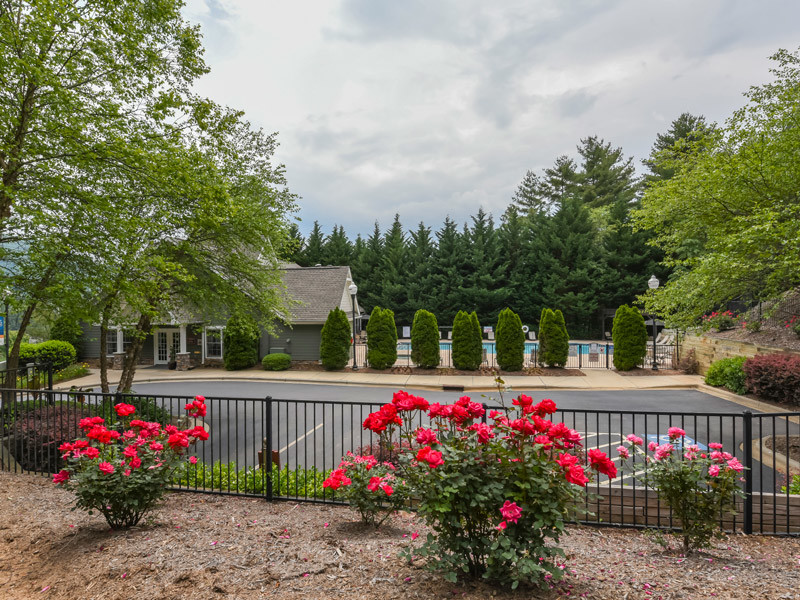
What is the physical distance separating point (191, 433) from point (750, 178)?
12.2 meters

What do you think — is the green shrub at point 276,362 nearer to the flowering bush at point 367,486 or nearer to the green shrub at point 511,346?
the green shrub at point 511,346

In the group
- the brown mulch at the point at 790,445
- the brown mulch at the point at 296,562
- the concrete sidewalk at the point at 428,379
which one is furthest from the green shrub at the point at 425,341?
the brown mulch at the point at 296,562

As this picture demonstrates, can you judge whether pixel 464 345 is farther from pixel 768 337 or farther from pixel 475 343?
pixel 768 337

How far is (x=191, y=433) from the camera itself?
176 inches

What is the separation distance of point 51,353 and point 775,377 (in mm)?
26664

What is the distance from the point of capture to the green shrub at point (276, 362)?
19.7 m

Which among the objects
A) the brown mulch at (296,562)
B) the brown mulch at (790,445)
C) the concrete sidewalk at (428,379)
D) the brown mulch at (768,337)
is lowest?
the concrete sidewalk at (428,379)

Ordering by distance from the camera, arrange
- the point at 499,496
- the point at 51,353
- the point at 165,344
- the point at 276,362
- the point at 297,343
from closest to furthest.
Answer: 1. the point at 499,496
2. the point at 51,353
3. the point at 276,362
4. the point at 297,343
5. the point at 165,344

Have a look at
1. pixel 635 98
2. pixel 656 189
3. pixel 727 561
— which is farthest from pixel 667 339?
pixel 727 561

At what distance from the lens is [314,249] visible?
43.2m

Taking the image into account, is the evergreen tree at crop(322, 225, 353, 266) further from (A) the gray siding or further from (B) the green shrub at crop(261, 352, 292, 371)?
(B) the green shrub at crop(261, 352, 292, 371)

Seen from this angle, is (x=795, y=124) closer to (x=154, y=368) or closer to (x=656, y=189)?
(x=656, y=189)

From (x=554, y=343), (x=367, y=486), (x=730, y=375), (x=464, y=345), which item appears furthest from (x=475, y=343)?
(x=367, y=486)

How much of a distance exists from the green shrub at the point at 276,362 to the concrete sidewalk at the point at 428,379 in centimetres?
43
